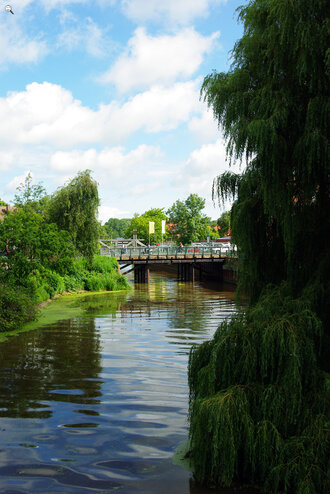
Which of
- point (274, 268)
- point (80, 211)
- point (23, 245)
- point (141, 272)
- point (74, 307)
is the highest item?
point (80, 211)

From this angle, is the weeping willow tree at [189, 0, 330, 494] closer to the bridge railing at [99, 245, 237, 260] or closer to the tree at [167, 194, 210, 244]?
the bridge railing at [99, 245, 237, 260]

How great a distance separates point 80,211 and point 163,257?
1704 centimetres

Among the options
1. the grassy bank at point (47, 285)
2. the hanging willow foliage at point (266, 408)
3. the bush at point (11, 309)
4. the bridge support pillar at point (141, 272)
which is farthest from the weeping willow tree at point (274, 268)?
the bridge support pillar at point (141, 272)

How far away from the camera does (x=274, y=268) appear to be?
8.48 meters

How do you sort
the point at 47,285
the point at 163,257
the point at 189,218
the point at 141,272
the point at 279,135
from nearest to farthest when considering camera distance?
1. the point at 279,135
2. the point at 47,285
3. the point at 141,272
4. the point at 163,257
5. the point at 189,218

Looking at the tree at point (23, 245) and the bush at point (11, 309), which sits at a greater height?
the tree at point (23, 245)

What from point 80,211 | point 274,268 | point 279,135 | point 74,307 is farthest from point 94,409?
point 80,211

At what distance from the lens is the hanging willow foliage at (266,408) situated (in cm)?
608

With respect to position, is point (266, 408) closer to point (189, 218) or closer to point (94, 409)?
point (94, 409)

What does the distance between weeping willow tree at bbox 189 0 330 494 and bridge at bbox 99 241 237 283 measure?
42.0 m

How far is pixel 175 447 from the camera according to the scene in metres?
8.36

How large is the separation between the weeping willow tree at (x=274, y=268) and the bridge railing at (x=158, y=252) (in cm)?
4153

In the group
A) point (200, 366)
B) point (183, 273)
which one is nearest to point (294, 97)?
point (200, 366)

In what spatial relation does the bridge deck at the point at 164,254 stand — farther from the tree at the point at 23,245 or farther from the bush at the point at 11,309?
the bush at the point at 11,309
